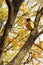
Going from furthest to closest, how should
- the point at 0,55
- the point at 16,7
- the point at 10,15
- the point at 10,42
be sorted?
the point at 10,42, the point at 0,55, the point at 16,7, the point at 10,15

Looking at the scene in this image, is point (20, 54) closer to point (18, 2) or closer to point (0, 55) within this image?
point (0, 55)

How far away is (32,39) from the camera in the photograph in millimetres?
5277

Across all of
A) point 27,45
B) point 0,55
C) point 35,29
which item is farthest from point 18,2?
point 0,55

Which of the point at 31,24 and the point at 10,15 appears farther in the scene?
the point at 31,24

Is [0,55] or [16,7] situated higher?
[16,7]

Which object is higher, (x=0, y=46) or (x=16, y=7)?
(x=16, y=7)

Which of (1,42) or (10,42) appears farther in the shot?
(10,42)

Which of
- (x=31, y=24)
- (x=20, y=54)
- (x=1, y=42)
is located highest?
(x=31, y=24)

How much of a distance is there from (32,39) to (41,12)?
0.85m

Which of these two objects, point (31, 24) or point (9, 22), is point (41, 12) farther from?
point (9, 22)

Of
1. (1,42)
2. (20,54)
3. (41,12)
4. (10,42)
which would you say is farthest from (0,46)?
(10,42)

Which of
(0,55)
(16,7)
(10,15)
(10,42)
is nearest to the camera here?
(10,15)

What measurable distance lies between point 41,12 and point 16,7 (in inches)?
32.2

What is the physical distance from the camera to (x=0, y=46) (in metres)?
5.28
